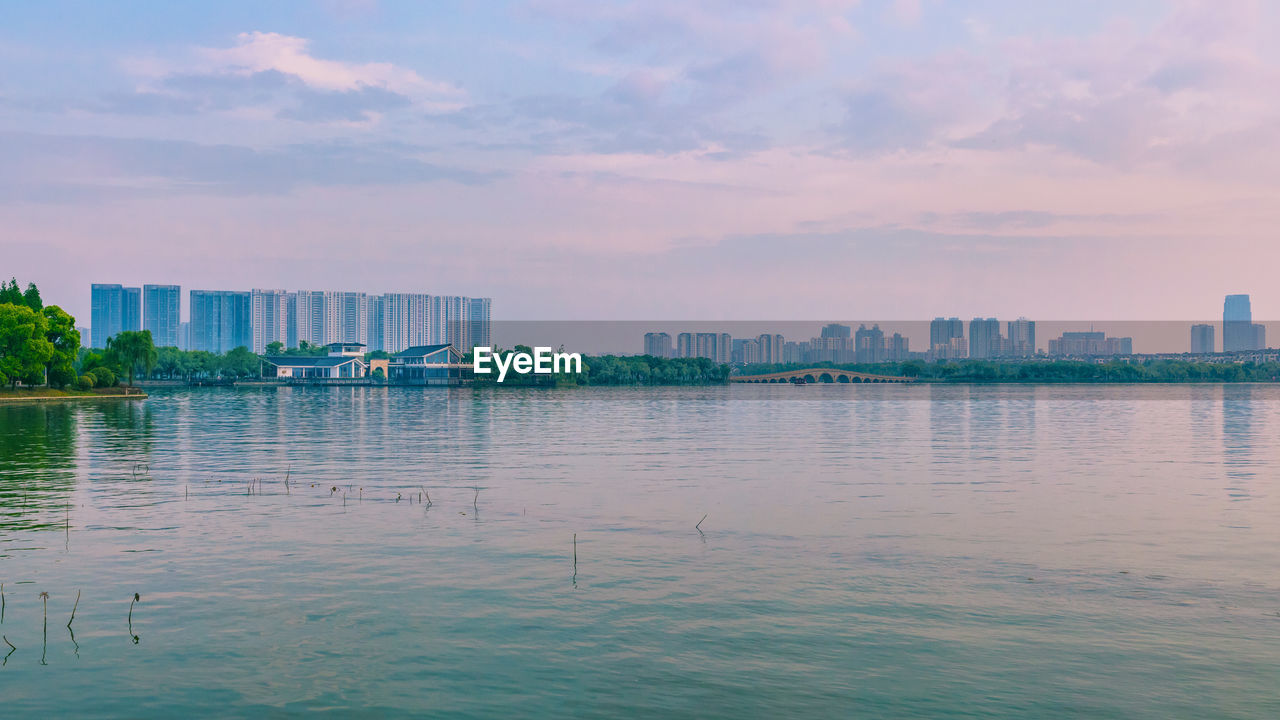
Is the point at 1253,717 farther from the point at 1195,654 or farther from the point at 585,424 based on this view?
the point at 585,424

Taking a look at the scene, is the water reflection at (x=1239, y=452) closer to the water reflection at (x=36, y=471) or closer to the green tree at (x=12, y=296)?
the water reflection at (x=36, y=471)

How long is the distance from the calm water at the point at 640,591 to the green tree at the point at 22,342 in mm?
68115

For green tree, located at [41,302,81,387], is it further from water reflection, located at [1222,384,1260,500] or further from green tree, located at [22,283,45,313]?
water reflection, located at [1222,384,1260,500]

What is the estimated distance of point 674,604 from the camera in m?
17.3

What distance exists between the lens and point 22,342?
10038 centimetres

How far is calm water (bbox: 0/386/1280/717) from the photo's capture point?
12789 millimetres

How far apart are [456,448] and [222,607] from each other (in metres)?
36.2

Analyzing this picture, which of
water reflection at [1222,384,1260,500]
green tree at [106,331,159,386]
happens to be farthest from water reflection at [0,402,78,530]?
green tree at [106,331,159,386]

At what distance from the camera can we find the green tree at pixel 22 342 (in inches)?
3903

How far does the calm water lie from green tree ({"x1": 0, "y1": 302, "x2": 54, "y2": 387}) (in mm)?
68115

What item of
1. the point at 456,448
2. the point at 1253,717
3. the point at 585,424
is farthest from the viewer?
the point at 585,424

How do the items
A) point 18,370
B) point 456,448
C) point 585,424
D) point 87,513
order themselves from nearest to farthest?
point 87,513
point 456,448
point 585,424
point 18,370

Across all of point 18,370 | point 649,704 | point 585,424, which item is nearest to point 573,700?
point 649,704

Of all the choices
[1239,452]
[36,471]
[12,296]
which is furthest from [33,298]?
[1239,452]
